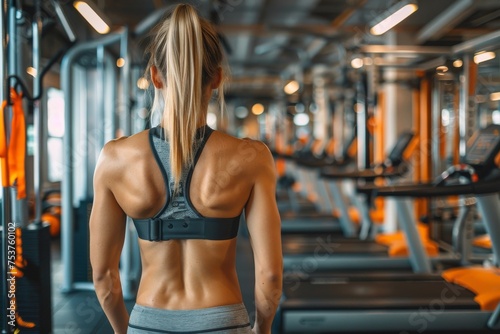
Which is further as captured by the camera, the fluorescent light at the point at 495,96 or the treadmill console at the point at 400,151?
the fluorescent light at the point at 495,96

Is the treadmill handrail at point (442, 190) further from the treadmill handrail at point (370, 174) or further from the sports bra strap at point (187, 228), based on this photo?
the sports bra strap at point (187, 228)

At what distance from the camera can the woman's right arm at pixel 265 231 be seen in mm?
1176

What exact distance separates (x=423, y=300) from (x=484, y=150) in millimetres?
1047

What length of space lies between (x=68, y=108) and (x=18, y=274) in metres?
1.91

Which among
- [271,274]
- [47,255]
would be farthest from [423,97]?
[271,274]

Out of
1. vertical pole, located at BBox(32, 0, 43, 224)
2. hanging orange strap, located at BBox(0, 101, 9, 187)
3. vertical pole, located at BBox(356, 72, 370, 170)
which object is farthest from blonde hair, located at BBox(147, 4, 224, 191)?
vertical pole, located at BBox(356, 72, 370, 170)

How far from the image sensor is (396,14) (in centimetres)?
446

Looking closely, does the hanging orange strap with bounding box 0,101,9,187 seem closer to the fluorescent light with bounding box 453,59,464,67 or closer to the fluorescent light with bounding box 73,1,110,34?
the fluorescent light with bounding box 73,1,110,34

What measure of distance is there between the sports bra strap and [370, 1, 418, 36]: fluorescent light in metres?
3.64

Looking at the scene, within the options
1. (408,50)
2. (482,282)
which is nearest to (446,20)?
(408,50)

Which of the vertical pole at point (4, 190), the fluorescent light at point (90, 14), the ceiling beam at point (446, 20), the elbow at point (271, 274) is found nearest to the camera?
the elbow at point (271, 274)

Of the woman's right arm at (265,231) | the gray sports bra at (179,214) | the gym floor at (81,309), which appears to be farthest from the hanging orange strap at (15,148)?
the gym floor at (81,309)

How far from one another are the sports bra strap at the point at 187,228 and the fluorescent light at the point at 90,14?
256 cm

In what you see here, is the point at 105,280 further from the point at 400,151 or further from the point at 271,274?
the point at 400,151
